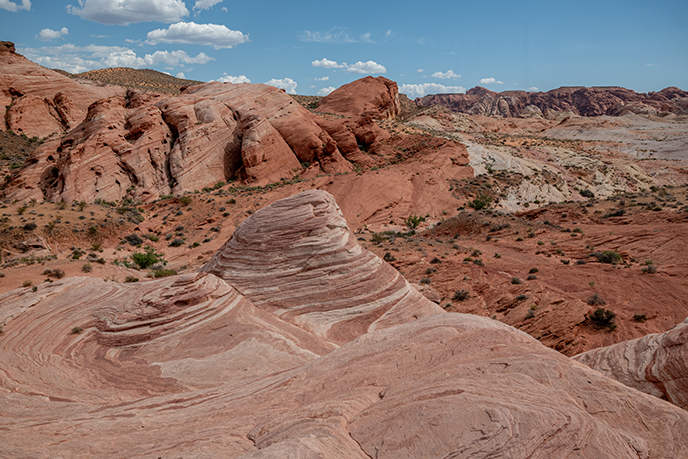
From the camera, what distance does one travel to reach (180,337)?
840cm

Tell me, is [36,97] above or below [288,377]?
above

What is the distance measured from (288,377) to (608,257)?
17601 millimetres

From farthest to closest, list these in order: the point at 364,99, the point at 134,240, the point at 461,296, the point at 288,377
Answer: the point at 364,99 < the point at 134,240 < the point at 461,296 < the point at 288,377

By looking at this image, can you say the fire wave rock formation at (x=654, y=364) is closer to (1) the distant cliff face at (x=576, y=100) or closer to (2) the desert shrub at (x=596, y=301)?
(2) the desert shrub at (x=596, y=301)

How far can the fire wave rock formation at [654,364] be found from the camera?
537cm

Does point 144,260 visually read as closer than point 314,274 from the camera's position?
No

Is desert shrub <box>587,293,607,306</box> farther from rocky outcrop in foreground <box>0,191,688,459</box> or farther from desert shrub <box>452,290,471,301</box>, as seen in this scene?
rocky outcrop in foreground <box>0,191,688,459</box>

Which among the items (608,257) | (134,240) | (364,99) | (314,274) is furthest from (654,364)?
(364,99)

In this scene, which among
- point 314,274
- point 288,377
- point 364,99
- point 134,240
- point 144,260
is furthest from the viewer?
point 364,99

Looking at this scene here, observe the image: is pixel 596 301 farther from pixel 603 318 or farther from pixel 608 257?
pixel 608 257

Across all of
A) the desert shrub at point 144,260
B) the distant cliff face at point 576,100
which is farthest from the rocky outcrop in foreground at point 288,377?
the distant cliff face at point 576,100

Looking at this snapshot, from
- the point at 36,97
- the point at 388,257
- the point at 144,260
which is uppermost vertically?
the point at 36,97

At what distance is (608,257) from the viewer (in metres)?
17.6

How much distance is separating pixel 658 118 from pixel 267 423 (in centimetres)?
11180
